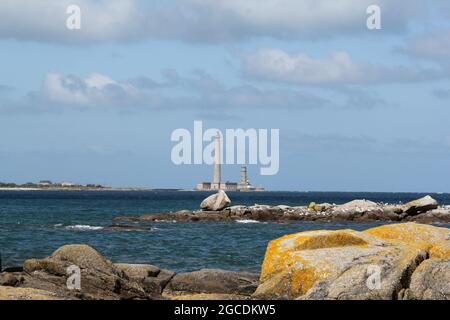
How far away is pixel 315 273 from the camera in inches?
614

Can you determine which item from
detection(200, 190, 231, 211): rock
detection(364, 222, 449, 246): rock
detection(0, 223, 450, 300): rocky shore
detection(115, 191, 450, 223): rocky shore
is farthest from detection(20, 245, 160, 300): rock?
detection(200, 190, 231, 211): rock

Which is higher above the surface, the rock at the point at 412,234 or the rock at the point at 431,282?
the rock at the point at 412,234

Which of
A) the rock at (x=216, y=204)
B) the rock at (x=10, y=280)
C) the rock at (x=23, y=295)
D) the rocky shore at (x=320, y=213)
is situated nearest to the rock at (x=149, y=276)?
the rock at (x=10, y=280)

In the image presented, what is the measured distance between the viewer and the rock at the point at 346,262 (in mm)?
14008

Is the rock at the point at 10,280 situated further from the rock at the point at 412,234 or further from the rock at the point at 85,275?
the rock at the point at 412,234

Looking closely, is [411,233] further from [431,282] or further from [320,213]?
[320,213]

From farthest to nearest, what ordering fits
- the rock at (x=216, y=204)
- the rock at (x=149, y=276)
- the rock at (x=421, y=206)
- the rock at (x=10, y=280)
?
1. the rock at (x=216, y=204)
2. the rock at (x=421, y=206)
3. the rock at (x=149, y=276)
4. the rock at (x=10, y=280)

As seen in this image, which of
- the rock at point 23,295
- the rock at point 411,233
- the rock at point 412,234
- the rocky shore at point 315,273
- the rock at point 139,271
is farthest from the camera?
the rock at point 139,271

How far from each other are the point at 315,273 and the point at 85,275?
16.4ft

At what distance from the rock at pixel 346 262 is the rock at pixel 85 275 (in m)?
3.03

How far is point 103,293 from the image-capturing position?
54.3 ft

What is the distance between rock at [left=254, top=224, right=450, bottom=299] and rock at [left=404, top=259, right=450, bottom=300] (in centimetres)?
10
